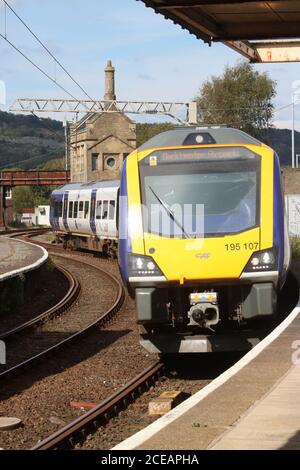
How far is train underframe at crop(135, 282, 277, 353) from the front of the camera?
11.0 metres

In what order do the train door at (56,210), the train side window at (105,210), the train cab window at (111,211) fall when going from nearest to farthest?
the train cab window at (111,211) < the train side window at (105,210) < the train door at (56,210)

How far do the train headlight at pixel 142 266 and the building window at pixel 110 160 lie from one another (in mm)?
67896

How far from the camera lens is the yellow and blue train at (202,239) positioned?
11.0 meters

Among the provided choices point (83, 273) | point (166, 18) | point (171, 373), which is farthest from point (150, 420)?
point (83, 273)

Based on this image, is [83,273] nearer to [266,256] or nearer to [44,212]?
[266,256]

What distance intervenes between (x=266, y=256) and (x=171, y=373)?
2338mm

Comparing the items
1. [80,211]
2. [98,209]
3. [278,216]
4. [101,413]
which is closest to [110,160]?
[80,211]

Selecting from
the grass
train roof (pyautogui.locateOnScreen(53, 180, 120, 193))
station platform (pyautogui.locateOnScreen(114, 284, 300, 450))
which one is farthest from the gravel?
train roof (pyautogui.locateOnScreen(53, 180, 120, 193))

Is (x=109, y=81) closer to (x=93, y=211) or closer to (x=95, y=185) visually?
(x=95, y=185)

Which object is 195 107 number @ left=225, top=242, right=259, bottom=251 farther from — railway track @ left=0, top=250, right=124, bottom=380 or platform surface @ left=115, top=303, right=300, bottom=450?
railway track @ left=0, top=250, right=124, bottom=380

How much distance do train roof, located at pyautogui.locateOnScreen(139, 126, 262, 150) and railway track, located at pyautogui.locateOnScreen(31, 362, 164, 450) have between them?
2992mm

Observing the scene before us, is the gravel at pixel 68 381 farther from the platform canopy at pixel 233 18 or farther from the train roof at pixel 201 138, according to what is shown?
the platform canopy at pixel 233 18

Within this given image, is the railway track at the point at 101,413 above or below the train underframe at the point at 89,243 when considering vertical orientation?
below

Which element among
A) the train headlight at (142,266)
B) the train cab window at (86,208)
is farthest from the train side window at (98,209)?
the train headlight at (142,266)
